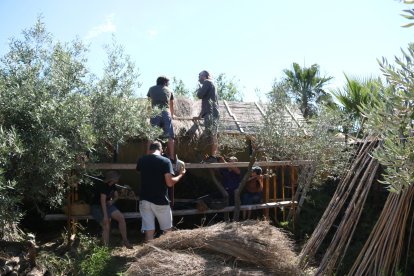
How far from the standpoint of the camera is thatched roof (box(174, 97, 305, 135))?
8650 mm

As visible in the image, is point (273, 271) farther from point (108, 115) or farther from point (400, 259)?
point (108, 115)

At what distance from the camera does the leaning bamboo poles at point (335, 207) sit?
6.44 metres

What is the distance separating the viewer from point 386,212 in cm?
594

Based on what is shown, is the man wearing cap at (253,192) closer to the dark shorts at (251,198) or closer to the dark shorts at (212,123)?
the dark shorts at (251,198)

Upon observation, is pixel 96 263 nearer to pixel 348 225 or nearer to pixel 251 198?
pixel 348 225

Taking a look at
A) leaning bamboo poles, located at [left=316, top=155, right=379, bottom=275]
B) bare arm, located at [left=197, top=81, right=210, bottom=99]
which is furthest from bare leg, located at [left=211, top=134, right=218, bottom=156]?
leaning bamboo poles, located at [left=316, top=155, right=379, bottom=275]

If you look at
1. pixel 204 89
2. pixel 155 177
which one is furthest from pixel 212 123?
pixel 155 177

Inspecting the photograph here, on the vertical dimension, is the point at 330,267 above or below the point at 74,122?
below

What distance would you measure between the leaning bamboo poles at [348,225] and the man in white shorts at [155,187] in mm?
2288

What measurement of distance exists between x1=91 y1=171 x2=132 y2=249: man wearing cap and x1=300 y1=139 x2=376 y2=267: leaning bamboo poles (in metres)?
2.78

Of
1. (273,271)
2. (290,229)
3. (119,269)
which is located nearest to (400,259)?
(273,271)

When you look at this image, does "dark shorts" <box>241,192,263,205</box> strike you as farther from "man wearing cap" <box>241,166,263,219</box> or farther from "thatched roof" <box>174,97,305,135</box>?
"thatched roof" <box>174,97,305,135</box>

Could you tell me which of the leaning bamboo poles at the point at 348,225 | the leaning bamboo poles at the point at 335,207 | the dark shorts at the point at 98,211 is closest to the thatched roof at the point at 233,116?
the leaning bamboo poles at the point at 335,207

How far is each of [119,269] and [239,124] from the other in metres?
4.84
